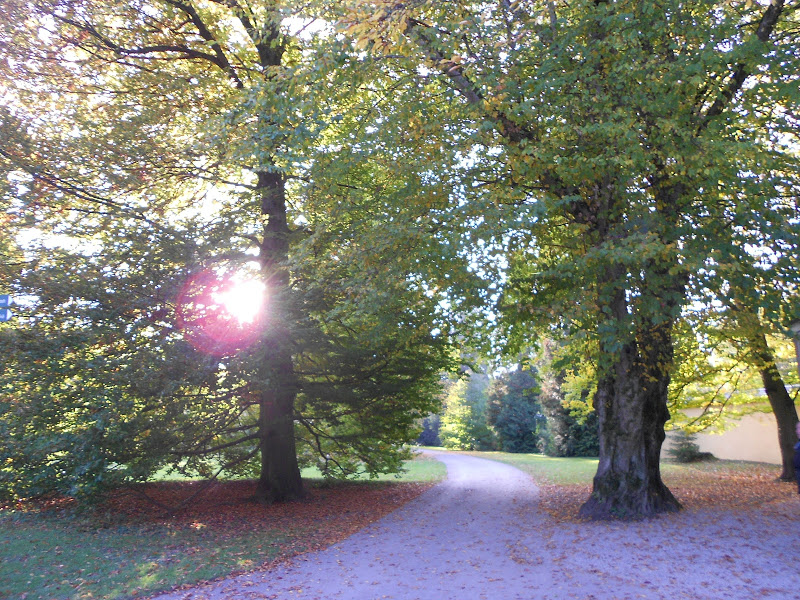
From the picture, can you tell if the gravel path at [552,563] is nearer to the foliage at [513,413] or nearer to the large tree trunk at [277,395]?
the large tree trunk at [277,395]

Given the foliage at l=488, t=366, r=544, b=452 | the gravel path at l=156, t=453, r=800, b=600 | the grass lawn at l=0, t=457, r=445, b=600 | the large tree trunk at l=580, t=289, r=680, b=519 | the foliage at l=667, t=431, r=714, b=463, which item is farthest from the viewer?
the foliage at l=488, t=366, r=544, b=452

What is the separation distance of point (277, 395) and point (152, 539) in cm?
450

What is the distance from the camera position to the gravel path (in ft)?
21.7

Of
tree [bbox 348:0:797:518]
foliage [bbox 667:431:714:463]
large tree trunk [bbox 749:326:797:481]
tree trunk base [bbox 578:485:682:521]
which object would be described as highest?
tree [bbox 348:0:797:518]

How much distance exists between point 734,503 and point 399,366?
7510 millimetres

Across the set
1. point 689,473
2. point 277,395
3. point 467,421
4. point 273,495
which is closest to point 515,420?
point 467,421

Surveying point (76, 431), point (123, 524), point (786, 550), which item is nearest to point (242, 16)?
point (76, 431)

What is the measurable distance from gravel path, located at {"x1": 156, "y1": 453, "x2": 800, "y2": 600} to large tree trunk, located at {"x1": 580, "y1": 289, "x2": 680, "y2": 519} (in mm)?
565

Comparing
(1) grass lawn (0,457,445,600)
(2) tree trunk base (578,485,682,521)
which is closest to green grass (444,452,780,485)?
(1) grass lawn (0,457,445,600)

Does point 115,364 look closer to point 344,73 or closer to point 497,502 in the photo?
point 344,73

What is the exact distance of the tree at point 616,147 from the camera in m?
9.07

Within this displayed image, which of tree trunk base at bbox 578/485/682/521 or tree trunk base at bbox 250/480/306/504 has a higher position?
tree trunk base at bbox 578/485/682/521

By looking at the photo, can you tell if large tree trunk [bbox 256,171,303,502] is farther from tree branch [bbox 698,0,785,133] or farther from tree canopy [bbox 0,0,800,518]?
tree branch [bbox 698,0,785,133]

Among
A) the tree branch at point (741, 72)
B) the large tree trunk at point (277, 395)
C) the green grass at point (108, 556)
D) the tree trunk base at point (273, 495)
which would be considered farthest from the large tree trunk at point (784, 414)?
the green grass at point (108, 556)
